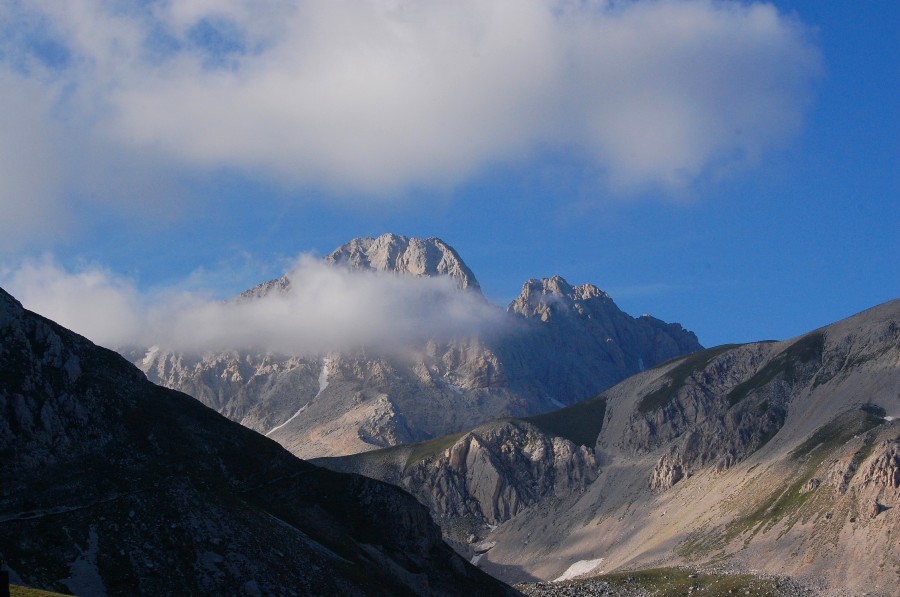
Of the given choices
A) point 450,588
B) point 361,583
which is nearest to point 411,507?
point 450,588

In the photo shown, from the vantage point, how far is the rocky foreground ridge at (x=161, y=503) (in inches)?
3733

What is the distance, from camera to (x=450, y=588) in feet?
454

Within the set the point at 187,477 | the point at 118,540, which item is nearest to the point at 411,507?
the point at 187,477

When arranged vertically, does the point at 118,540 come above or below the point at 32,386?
below

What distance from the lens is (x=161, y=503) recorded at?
344 ft

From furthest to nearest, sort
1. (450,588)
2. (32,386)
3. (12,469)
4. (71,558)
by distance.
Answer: (450,588)
(32,386)
(12,469)
(71,558)

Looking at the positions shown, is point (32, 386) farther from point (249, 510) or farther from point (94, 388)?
point (249, 510)

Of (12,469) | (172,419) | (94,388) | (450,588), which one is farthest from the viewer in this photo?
(450,588)

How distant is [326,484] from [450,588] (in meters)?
21.8

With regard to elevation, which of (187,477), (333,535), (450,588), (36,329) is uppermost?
(36,329)

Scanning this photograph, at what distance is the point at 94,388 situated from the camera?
119m

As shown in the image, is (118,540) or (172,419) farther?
(172,419)

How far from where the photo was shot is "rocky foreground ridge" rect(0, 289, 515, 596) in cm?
9481

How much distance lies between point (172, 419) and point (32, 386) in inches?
782
